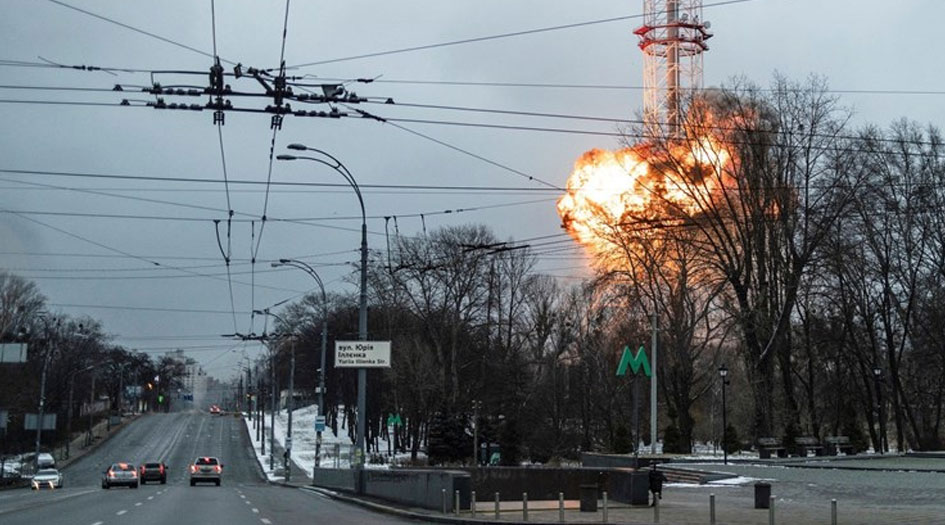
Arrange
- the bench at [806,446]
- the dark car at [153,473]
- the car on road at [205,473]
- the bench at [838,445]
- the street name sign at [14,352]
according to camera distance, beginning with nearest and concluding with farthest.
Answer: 1. the street name sign at [14,352]
2. the bench at [806,446]
3. the bench at [838,445]
4. the car on road at [205,473]
5. the dark car at [153,473]

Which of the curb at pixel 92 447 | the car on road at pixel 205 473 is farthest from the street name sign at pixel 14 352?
the curb at pixel 92 447

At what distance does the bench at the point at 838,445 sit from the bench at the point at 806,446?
84 cm

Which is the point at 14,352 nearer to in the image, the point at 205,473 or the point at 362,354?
the point at 205,473

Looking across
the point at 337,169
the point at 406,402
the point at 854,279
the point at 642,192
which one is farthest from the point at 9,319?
the point at 854,279

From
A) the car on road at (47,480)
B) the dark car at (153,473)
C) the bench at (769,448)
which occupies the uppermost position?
the bench at (769,448)

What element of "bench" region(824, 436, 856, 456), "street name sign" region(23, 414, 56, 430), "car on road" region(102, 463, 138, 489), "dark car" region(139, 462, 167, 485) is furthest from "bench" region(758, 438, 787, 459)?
"street name sign" region(23, 414, 56, 430)

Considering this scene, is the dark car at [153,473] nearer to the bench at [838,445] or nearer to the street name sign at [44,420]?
the street name sign at [44,420]

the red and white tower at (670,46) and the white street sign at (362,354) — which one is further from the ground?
the red and white tower at (670,46)

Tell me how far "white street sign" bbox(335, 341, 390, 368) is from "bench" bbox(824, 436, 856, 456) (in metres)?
31.3

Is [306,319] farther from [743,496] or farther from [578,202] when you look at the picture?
[743,496]

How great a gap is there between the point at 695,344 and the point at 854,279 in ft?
A: 32.9

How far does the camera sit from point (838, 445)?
57406mm

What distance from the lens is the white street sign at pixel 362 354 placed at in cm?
3397

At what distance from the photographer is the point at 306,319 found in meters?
114
